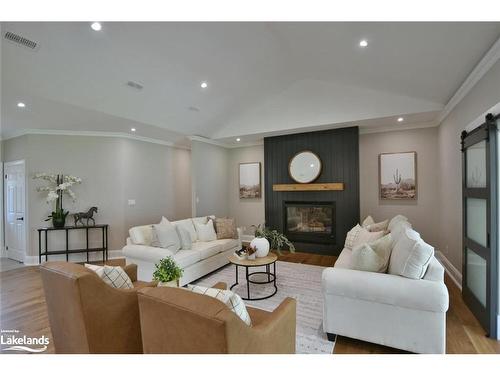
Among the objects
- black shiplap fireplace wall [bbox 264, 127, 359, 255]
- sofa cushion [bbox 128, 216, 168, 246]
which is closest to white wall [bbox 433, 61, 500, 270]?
→ black shiplap fireplace wall [bbox 264, 127, 359, 255]

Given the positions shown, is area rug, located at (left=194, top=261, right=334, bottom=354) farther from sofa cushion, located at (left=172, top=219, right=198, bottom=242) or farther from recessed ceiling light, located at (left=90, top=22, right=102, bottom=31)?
recessed ceiling light, located at (left=90, top=22, right=102, bottom=31)

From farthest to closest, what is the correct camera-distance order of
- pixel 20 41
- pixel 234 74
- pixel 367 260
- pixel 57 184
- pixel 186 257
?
pixel 57 184, pixel 234 74, pixel 186 257, pixel 20 41, pixel 367 260

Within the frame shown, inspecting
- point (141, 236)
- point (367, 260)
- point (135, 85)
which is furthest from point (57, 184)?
point (367, 260)

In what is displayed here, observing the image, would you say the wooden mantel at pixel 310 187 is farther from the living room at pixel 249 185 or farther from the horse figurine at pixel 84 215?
the horse figurine at pixel 84 215

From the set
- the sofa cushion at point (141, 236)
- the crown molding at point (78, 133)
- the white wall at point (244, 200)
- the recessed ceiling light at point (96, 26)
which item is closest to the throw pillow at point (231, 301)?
the sofa cushion at point (141, 236)

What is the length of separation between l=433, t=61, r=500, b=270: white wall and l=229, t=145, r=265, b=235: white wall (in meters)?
3.77

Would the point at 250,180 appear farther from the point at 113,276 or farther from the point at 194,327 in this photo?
the point at 194,327

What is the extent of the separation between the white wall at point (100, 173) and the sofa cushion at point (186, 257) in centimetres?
221

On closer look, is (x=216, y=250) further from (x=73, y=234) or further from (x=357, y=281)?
(x=73, y=234)

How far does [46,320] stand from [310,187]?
15.3 ft

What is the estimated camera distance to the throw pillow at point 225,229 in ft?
15.5

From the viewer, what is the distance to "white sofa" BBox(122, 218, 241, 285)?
3471 mm

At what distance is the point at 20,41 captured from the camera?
8.32ft

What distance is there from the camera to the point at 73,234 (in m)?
4.88
